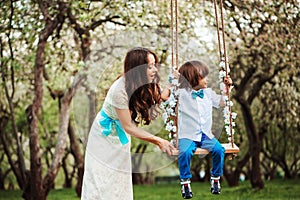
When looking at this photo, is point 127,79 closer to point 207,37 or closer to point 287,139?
point 207,37

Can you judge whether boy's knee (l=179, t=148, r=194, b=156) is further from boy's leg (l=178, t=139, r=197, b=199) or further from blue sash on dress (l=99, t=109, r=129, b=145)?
blue sash on dress (l=99, t=109, r=129, b=145)

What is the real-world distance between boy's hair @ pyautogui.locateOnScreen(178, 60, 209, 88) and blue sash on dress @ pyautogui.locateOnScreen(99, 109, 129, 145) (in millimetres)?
813

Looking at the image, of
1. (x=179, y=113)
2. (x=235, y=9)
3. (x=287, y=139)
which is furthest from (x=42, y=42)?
(x=287, y=139)

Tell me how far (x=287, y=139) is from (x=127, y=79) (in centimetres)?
1483

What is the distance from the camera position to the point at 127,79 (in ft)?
14.6

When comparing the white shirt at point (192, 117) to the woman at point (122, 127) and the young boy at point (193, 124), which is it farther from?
the woman at point (122, 127)

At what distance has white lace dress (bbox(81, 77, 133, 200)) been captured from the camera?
470 cm

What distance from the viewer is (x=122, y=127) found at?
4613mm

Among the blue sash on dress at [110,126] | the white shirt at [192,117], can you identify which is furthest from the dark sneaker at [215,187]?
the blue sash on dress at [110,126]

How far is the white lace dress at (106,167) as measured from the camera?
470 centimetres

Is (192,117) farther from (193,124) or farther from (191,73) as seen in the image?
(191,73)

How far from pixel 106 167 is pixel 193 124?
36.4 inches

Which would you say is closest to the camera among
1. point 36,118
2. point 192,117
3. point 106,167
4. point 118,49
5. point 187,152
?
point 106,167

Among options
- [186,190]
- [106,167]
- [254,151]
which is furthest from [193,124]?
[254,151]
